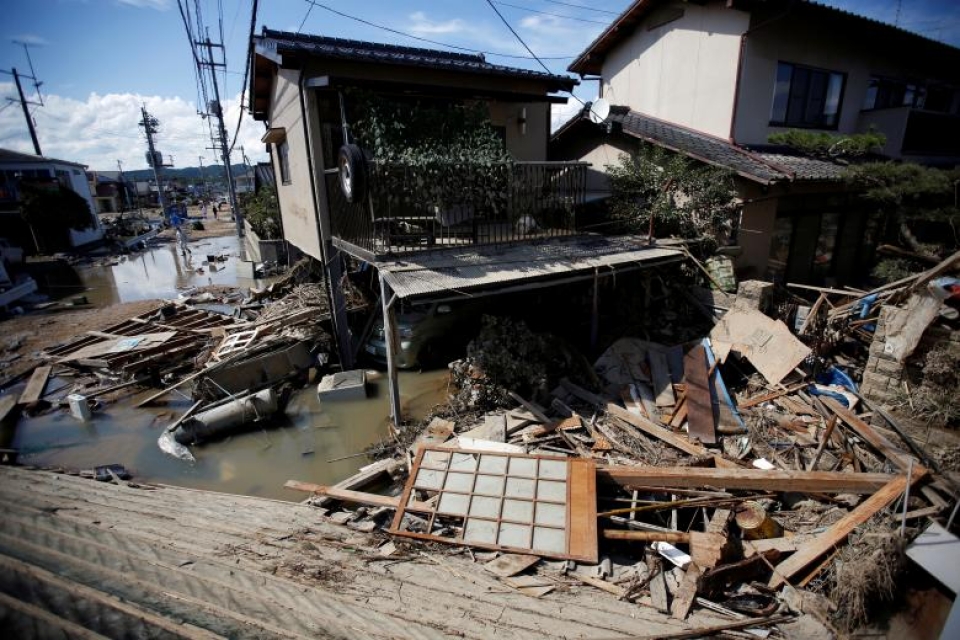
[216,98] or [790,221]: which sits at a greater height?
[216,98]

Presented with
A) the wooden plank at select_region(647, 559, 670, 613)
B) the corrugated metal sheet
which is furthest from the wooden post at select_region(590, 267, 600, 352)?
the wooden plank at select_region(647, 559, 670, 613)

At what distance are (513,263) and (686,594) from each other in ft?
18.5

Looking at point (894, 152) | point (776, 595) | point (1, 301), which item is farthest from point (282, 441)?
point (894, 152)

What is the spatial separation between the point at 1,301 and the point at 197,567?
21.0m

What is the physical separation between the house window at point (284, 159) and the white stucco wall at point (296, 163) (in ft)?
0.72

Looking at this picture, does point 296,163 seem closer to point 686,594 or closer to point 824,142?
point 686,594

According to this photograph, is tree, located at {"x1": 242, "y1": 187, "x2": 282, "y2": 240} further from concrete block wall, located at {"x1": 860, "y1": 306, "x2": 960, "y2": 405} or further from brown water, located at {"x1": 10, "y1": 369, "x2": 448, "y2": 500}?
concrete block wall, located at {"x1": 860, "y1": 306, "x2": 960, "y2": 405}

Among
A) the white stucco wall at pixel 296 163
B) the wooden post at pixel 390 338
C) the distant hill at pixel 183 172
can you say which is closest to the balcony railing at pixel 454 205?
the wooden post at pixel 390 338

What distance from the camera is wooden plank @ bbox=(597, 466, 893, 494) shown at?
205 inches

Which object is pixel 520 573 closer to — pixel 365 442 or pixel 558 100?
pixel 365 442

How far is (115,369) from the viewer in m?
10.9

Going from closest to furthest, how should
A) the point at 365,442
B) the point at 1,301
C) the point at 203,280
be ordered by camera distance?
the point at 365,442
the point at 1,301
the point at 203,280

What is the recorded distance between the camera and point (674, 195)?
10328 mm

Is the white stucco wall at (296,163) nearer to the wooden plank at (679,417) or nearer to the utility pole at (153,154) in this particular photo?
the wooden plank at (679,417)
